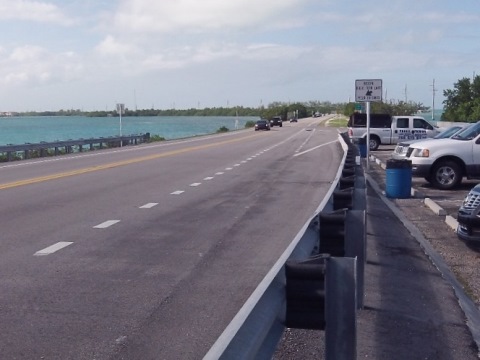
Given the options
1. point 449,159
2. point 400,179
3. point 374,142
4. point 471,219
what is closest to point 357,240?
point 471,219

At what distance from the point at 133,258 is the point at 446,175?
500 inches

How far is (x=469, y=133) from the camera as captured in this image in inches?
845

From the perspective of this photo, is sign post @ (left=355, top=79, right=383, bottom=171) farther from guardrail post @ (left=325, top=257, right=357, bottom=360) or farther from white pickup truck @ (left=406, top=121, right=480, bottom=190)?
guardrail post @ (left=325, top=257, right=357, bottom=360)

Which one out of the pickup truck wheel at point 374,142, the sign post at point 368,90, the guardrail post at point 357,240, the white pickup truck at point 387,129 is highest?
A: the sign post at point 368,90

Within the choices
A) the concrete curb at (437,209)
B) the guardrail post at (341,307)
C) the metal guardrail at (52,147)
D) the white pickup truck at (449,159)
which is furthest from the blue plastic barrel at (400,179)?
the metal guardrail at (52,147)

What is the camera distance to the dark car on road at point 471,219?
11.3 meters

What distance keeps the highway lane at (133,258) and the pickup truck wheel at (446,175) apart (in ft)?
9.56

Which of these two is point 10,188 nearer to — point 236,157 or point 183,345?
point 183,345

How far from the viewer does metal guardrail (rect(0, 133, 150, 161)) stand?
36472 mm

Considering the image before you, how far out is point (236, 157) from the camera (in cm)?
3622

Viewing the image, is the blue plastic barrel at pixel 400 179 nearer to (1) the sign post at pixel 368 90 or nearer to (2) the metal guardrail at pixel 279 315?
(1) the sign post at pixel 368 90

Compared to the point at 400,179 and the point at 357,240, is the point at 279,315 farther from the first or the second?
the point at 400,179

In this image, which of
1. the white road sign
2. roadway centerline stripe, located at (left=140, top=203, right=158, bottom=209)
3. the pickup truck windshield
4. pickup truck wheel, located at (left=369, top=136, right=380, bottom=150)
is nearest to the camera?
roadway centerline stripe, located at (left=140, top=203, right=158, bottom=209)

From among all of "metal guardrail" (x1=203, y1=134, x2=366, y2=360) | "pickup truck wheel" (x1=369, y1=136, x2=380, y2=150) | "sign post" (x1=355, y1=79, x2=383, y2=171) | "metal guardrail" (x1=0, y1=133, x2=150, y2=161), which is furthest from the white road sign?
"metal guardrail" (x1=203, y1=134, x2=366, y2=360)
